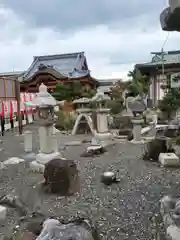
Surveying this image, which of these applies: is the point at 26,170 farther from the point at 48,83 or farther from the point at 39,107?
the point at 48,83

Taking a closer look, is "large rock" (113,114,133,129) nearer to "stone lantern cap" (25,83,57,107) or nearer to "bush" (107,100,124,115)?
"bush" (107,100,124,115)

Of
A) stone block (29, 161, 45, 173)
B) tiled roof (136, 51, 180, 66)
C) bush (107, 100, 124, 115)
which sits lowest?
stone block (29, 161, 45, 173)

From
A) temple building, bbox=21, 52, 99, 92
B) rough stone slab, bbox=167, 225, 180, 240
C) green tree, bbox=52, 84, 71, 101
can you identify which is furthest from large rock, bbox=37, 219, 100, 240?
temple building, bbox=21, 52, 99, 92

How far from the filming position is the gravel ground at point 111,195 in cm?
324

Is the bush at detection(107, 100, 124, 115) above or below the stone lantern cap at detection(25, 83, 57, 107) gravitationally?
below

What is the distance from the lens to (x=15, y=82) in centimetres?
1273

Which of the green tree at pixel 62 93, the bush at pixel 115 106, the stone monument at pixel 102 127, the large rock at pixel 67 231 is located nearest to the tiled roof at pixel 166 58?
the bush at pixel 115 106

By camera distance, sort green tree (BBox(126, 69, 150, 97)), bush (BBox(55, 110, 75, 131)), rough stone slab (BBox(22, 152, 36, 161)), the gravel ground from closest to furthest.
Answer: the gravel ground, rough stone slab (BBox(22, 152, 36, 161)), bush (BBox(55, 110, 75, 131)), green tree (BBox(126, 69, 150, 97))

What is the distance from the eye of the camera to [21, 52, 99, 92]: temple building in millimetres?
22469

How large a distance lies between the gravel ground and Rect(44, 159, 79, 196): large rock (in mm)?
168

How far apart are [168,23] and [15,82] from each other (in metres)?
11.5

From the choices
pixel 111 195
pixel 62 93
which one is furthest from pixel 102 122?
pixel 62 93

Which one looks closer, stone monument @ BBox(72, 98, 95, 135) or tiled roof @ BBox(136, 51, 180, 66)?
stone monument @ BBox(72, 98, 95, 135)

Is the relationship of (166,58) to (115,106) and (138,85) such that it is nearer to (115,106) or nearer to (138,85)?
(138,85)
